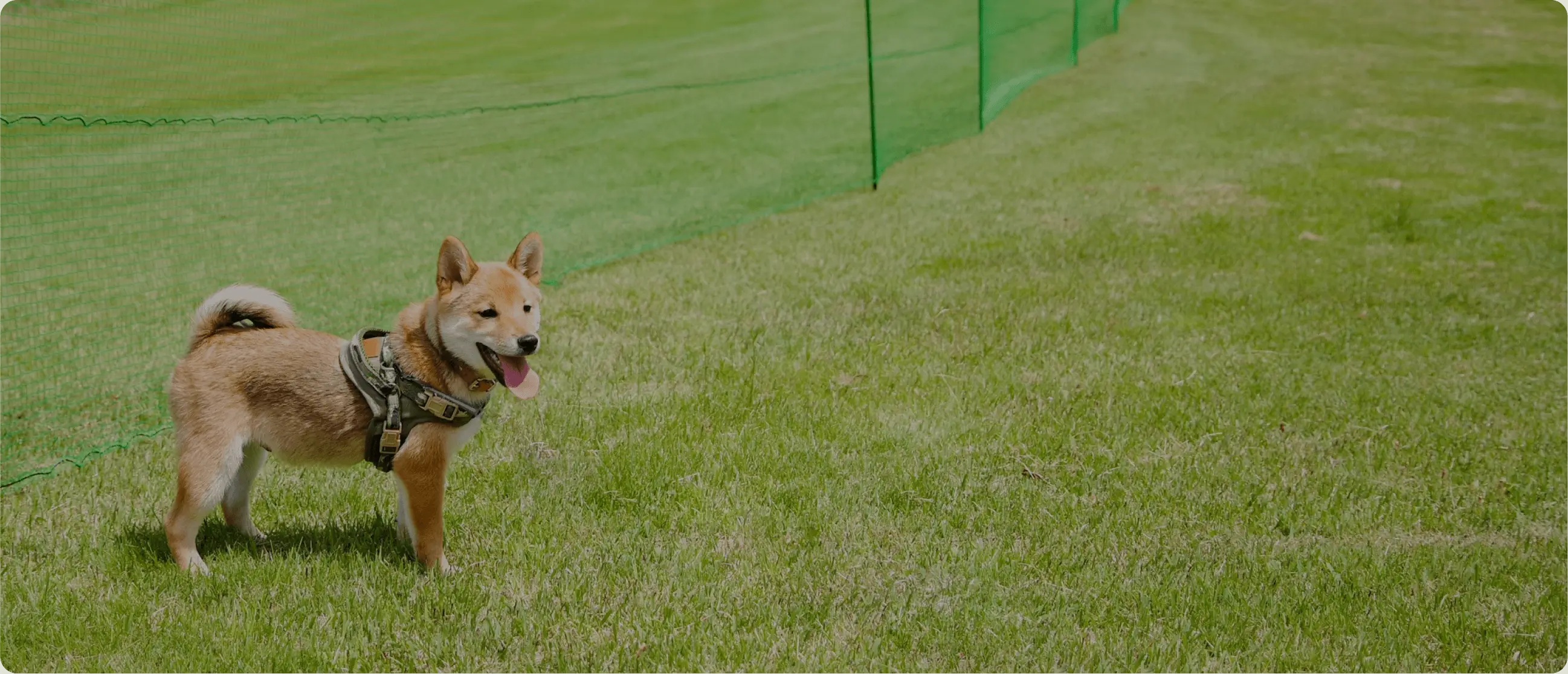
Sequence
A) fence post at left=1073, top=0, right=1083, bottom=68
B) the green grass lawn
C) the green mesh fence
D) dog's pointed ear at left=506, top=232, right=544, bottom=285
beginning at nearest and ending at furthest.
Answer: the green grass lawn, dog's pointed ear at left=506, top=232, right=544, bottom=285, the green mesh fence, fence post at left=1073, top=0, right=1083, bottom=68

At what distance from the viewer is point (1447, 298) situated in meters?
8.22

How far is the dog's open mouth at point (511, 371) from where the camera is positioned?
3.83 meters

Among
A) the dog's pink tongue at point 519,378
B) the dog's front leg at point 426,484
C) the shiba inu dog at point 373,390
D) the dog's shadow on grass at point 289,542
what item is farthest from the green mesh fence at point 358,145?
the dog's pink tongue at point 519,378

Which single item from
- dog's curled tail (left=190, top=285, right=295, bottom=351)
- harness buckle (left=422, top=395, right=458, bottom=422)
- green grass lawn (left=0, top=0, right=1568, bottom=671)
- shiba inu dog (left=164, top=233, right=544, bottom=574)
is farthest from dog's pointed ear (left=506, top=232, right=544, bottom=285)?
green grass lawn (left=0, top=0, right=1568, bottom=671)

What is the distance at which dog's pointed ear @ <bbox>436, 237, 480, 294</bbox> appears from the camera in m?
3.78

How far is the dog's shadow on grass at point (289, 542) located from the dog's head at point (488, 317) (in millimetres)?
839

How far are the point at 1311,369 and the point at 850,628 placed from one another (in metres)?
3.99

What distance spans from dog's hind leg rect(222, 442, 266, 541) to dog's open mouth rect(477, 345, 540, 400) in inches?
40.2

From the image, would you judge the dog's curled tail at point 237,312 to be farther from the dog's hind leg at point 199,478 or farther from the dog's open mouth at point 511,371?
the dog's open mouth at point 511,371

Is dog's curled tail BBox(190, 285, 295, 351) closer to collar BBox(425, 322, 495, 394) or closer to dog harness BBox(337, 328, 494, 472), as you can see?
dog harness BBox(337, 328, 494, 472)

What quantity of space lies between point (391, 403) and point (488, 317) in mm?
434

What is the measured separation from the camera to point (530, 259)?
4.15m

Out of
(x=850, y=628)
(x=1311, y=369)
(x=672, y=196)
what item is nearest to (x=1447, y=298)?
(x=1311, y=369)

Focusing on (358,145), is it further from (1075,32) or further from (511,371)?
(1075,32)
